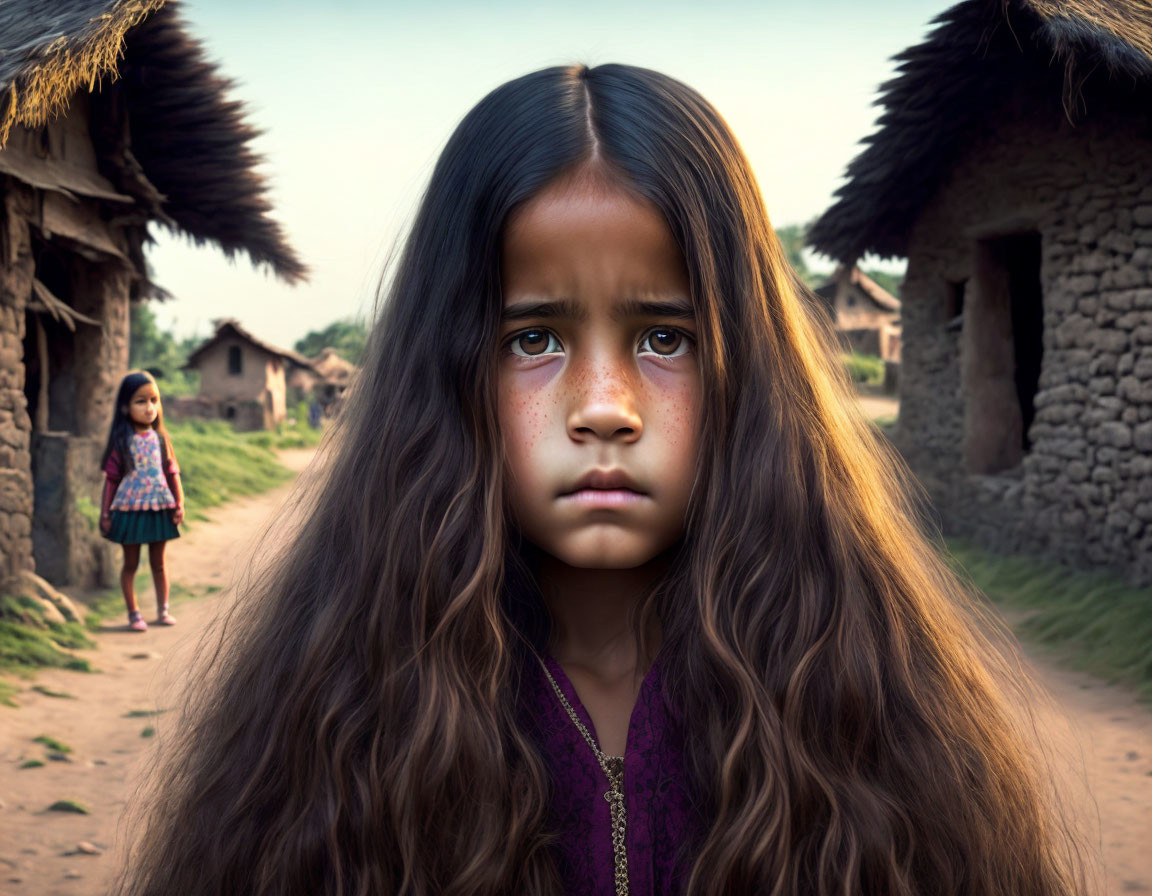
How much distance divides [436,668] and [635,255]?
623 mm

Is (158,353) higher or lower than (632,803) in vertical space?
higher

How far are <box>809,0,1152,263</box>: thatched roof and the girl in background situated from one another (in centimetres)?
541

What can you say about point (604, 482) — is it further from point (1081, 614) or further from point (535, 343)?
point (1081, 614)

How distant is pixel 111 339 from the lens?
7.41 m

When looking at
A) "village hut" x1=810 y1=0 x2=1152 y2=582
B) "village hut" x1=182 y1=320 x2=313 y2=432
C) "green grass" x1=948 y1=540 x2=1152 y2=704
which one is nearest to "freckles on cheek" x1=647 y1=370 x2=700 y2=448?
"green grass" x1=948 y1=540 x2=1152 y2=704

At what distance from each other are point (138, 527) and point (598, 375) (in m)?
5.36

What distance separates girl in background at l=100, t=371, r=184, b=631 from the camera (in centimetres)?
590

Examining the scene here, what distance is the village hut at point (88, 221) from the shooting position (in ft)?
18.7

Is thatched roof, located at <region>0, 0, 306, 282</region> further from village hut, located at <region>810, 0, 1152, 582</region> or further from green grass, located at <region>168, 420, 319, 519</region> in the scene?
village hut, located at <region>810, 0, 1152, 582</region>

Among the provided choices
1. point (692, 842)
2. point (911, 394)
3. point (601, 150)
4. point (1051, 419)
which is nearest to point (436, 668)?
point (692, 842)

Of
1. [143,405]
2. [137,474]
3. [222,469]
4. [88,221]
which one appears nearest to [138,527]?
[137,474]

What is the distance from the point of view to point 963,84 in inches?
285

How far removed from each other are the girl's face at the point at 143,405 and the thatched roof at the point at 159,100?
1.52 m

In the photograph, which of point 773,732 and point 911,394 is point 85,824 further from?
point 911,394
